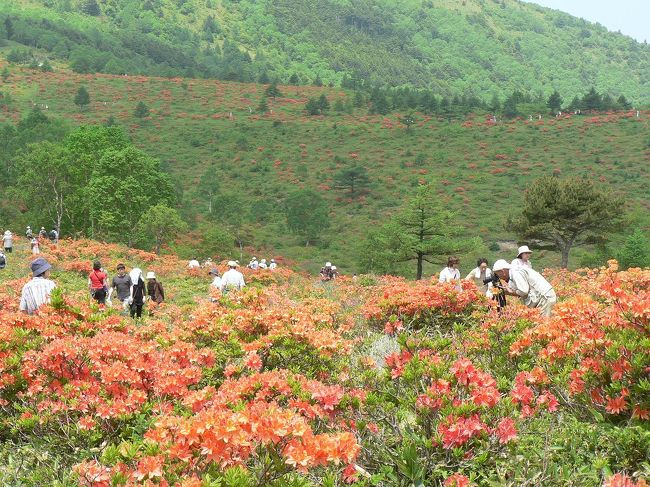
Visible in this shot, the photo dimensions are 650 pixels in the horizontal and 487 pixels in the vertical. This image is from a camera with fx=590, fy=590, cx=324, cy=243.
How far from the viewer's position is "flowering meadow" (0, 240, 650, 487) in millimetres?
2887

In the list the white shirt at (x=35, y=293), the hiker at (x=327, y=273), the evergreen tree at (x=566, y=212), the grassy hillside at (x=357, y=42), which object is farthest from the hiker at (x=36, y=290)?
the grassy hillside at (x=357, y=42)

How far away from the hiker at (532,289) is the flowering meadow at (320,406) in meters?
1.61

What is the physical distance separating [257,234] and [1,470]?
4357cm

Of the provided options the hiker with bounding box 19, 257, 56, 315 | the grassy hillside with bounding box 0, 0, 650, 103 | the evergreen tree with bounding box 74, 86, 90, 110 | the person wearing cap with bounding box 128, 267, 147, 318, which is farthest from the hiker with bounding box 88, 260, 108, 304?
the grassy hillside with bounding box 0, 0, 650, 103

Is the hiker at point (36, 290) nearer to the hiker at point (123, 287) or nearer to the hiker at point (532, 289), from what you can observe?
the hiker at point (123, 287)

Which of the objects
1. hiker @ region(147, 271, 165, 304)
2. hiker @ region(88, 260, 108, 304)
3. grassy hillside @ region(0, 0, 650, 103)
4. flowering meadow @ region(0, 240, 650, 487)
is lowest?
hiker @ region(147, 271, 165, 304)

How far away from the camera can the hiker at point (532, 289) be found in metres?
7.68

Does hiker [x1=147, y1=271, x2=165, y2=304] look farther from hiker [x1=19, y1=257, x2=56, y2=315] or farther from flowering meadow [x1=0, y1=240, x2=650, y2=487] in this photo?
flowering meadow [x1=0, y1=240, x2=650, y2=487]

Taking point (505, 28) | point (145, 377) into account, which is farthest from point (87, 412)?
point (505, 28)

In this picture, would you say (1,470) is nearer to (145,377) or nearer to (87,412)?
(87,412)

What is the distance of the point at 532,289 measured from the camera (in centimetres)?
778

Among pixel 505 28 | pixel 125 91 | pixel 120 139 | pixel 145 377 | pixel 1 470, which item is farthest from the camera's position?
pixel 505 28

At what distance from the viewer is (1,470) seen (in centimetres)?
423

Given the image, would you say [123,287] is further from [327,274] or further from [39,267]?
[327,274]
